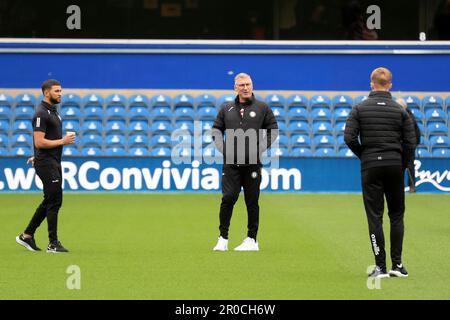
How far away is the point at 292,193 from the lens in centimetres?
2158

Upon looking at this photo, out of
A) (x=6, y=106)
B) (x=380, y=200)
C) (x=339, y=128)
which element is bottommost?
(x=339, y=128)

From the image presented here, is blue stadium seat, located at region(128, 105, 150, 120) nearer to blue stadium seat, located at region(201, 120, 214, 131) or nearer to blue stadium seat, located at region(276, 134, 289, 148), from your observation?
blue stadium seat, located at region(201, 120, 214, 131)

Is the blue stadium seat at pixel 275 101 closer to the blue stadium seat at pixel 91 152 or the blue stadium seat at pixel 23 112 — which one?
the blue stadium seat at pixel 91 152

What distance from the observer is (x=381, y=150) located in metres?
9.79

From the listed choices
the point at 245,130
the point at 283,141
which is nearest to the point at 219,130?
the point at 245,130

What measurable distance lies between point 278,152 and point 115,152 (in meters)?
3.47

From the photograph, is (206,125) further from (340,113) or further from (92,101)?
(340,113)

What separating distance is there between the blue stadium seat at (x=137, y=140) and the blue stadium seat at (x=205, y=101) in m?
1.53

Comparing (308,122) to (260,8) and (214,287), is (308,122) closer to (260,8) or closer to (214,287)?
(260,8)

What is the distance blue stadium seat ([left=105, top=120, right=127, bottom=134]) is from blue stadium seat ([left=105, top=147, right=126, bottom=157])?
2.31ft

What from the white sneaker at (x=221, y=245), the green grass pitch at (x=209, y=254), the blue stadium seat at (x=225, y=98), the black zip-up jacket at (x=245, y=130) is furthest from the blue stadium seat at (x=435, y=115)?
the white sneaker at (x=221, y=245)

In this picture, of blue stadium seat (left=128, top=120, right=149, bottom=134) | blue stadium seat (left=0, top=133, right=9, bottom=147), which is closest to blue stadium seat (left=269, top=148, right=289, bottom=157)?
blue stadium seat (left=128, top=120, right=149, bottom=134)

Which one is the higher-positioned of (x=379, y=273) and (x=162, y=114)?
(x=162, y=114)
